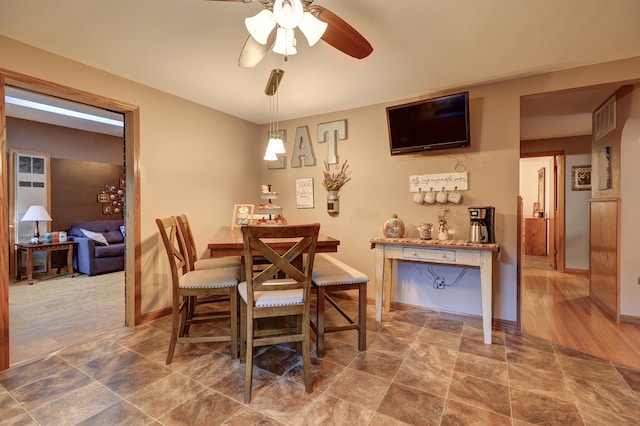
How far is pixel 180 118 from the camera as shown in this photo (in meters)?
3.26

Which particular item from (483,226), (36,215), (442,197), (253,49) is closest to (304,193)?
(442,197)

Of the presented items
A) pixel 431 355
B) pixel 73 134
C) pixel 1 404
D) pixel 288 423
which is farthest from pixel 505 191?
pixel 73 134

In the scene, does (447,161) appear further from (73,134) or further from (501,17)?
(73,134)

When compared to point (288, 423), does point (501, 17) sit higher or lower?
higher

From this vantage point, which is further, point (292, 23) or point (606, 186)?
point (606, 186)

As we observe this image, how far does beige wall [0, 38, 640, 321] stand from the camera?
2.59m

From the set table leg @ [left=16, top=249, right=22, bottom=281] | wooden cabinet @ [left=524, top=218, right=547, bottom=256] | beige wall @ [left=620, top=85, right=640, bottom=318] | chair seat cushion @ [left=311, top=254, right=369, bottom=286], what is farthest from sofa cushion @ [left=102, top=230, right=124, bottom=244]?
wooden cabinet @ [left=524, top=218, right=547, bottom=256]

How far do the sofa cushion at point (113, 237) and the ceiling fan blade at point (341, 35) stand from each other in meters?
5.38

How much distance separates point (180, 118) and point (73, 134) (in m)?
3.67

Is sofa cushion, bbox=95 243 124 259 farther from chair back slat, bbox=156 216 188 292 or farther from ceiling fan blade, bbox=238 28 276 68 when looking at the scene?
ceiling fan blade, bbox=238 28 276 68

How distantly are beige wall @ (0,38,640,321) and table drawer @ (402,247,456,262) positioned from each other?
509mm

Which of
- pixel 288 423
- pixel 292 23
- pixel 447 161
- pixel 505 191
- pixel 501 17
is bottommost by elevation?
pixel 288 423

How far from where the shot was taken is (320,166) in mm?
3832

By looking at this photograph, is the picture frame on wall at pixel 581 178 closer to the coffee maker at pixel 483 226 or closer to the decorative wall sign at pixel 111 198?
the coffee maker at pixel 483 226
